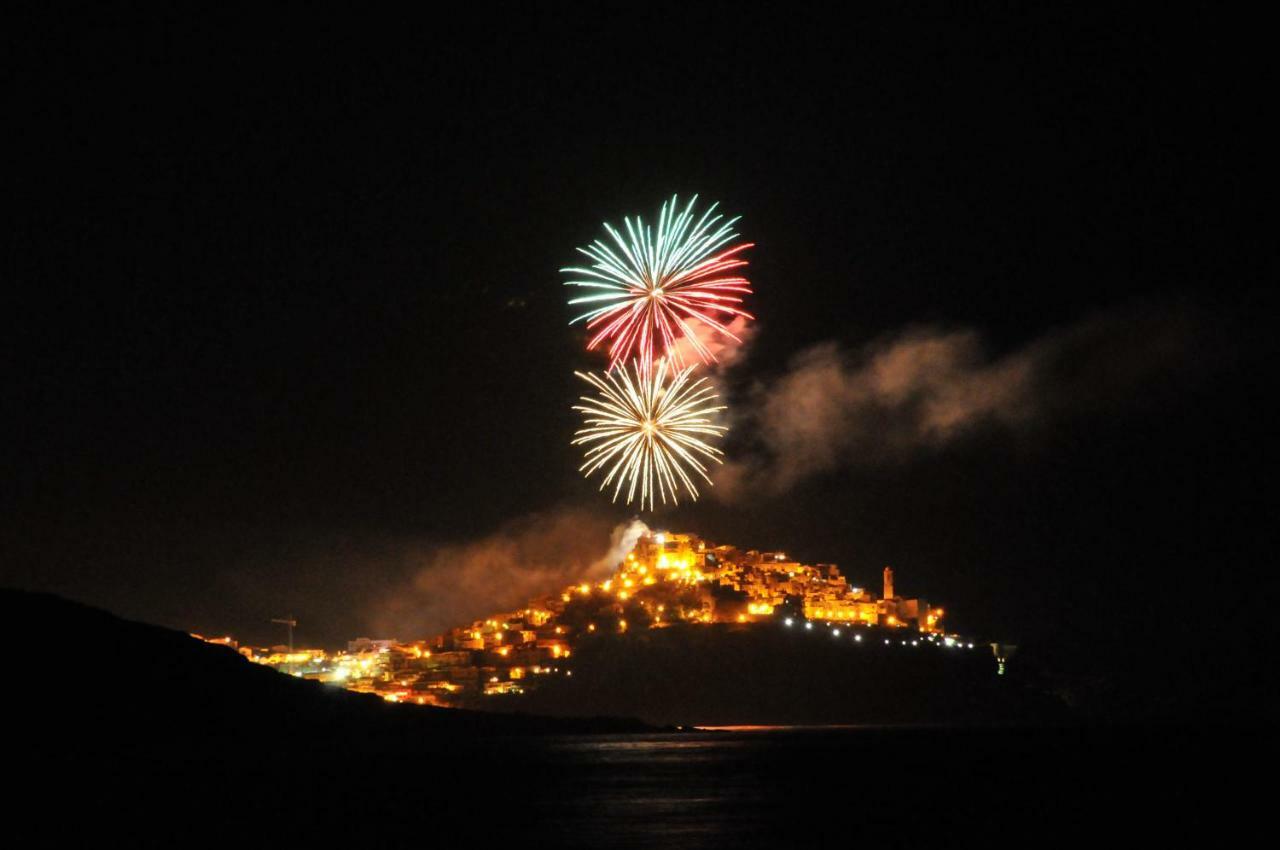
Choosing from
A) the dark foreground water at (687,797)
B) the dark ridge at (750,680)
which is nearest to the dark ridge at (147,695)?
the dark foreground water at (687,797)

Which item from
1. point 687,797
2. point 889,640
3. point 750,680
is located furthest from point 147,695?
point 889,640

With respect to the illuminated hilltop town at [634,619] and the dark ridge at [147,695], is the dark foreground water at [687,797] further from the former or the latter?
the illuminated hilltop town at [634,619]

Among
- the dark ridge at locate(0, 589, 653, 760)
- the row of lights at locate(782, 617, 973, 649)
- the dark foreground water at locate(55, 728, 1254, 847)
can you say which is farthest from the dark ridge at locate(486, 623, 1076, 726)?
the dark foreground water at locate(55, 728, 1254, 847)

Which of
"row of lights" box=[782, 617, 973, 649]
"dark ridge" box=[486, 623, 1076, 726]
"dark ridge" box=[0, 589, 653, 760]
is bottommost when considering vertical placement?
"dark ridge" box=[0, 589, 653, 760]

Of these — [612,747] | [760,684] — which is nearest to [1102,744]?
[612,747]

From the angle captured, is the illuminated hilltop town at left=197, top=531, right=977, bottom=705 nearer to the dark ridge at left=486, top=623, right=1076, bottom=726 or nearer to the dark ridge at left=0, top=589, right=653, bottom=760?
the dark ridge at left=486, top=623, right=1076, bottom=726

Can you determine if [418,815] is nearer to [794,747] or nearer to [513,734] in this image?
[794,747]
